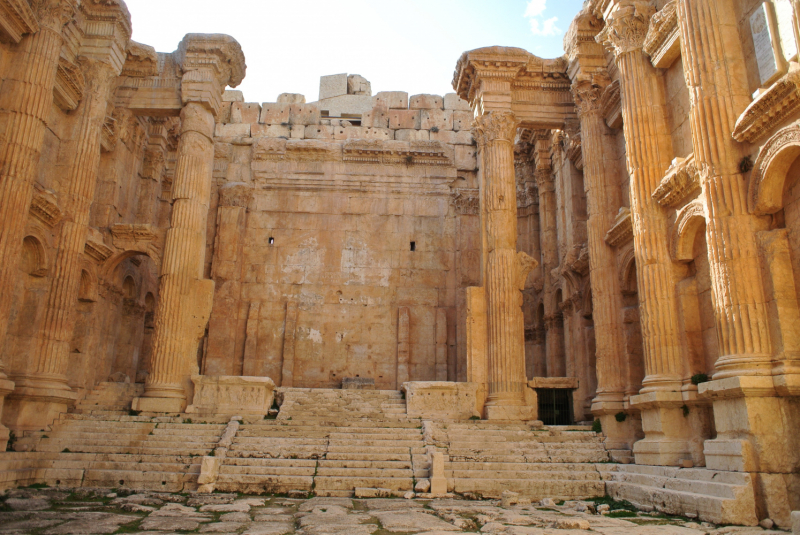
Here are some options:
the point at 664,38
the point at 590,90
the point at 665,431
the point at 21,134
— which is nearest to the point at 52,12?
the point at 21,134

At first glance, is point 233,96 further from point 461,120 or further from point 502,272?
point 502,272

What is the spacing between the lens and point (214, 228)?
72.6 feet

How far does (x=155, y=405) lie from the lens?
14.8m

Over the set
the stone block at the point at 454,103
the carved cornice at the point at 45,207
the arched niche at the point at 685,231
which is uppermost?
the stone block at the point at 454,103

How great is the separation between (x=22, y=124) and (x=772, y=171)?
44.3ft

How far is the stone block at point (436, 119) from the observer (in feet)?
77.5

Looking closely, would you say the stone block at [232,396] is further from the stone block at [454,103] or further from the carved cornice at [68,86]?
the stone block at [454,103]

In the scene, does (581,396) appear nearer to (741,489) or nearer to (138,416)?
(741,489)

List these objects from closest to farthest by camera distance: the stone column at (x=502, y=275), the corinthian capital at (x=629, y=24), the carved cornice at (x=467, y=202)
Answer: the corinthian capital at (x=629, y=24) < the stone column at (x=502, y=275) < the carved cornice at (x=467, y=202)

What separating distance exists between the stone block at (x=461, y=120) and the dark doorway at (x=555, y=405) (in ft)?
34.8

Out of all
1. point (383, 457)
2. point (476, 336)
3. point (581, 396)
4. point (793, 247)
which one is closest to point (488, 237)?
point (476, 336)

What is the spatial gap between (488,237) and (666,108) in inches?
212

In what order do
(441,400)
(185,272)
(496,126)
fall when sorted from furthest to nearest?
(496,126), (185,272), (441,400)

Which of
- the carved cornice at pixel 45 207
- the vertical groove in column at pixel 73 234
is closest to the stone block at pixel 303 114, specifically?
the vertical groove in column at pixel 73 234
